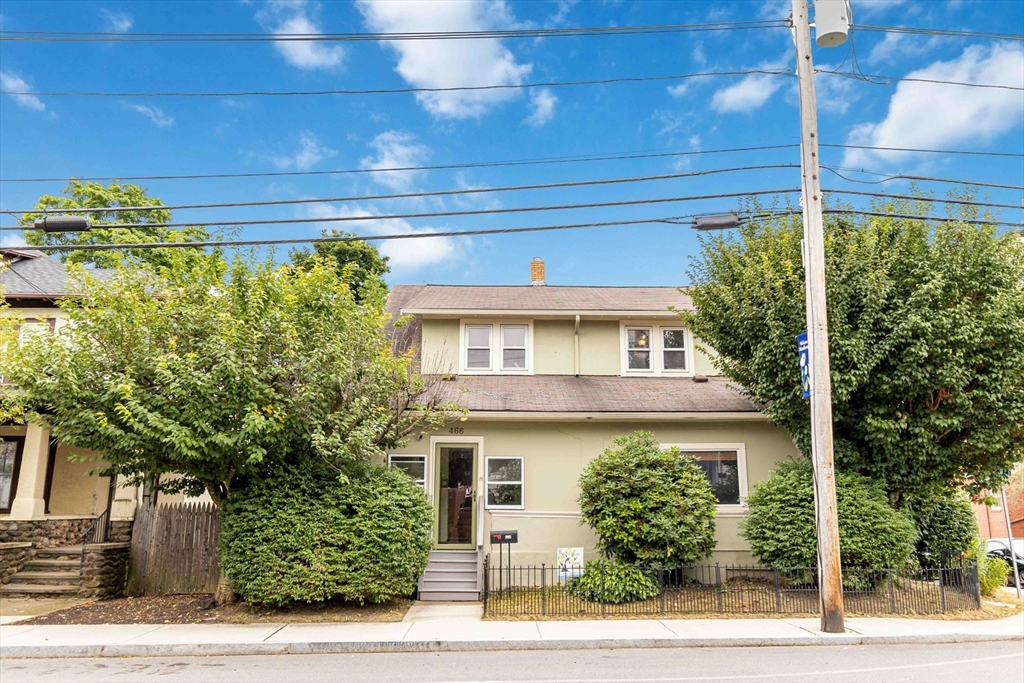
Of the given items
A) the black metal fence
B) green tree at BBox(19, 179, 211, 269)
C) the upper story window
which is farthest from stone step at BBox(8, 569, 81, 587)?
green tree at BBox(19, 179, 211, 269)

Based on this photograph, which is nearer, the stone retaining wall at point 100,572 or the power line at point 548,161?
the power line at point 548,161

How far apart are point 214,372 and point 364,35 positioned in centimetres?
600

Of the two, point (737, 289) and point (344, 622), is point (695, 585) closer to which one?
point (737, 289)

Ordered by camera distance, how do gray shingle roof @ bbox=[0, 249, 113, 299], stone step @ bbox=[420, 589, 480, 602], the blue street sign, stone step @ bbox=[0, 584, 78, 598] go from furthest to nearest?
gray shingle roof @ bbox=[0, 249, 113, 299]
stone step @ bbox=[0, 584, 78, 598]
stone step @ bbox=[420, 589, 480, 602]
the blue street sign

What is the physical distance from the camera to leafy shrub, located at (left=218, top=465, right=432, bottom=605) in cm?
1073

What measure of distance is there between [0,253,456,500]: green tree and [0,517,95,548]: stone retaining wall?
452cm

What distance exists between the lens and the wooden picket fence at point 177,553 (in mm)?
13547

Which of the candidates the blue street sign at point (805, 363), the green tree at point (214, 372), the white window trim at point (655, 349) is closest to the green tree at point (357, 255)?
the white window trim at point (655, 349)

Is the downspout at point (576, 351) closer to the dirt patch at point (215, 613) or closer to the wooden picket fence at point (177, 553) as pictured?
the dirt patch at point (215, 613)

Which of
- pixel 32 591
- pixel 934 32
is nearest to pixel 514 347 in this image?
pixel 934 32

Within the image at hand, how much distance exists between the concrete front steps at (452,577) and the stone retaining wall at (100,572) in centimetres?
630

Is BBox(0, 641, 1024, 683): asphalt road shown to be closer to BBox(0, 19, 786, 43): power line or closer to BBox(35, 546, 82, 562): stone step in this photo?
BBox(35, 546, 82, 562): stone step

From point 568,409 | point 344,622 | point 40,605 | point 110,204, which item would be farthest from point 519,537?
point 110,204

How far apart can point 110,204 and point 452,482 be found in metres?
26.2
